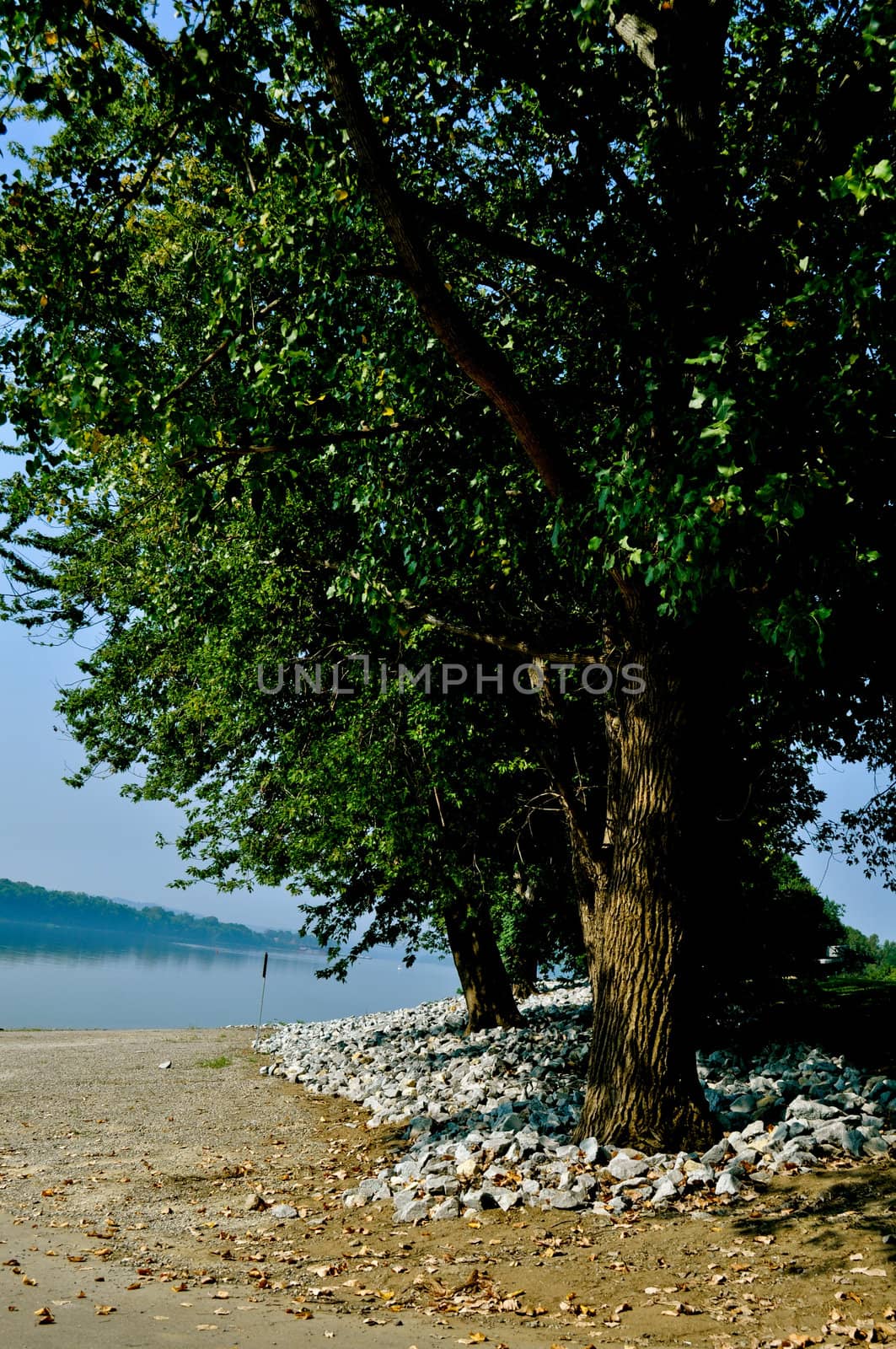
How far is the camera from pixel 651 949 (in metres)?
8.79

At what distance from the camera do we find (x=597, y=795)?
49.1 feet

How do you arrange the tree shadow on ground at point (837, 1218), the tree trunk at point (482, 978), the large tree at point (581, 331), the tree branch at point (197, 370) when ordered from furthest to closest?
the tree trunk at point (482, 978), the tree branch at point (197, 370), the large tree at point (581, 331), the tree shadow on ground at point (837, 1218)

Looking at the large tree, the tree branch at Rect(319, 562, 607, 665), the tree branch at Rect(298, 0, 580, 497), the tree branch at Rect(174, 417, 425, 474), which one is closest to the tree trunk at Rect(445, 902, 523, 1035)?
the large tree

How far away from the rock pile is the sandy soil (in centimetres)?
28

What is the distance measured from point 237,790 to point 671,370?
35.9ft

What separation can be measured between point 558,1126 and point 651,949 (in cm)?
248

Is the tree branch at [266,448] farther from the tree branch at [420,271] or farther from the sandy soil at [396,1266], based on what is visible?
the sandy soil at [396,1266]

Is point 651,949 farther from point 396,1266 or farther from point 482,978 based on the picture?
point 482,978

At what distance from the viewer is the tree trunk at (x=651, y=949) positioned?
340 inches

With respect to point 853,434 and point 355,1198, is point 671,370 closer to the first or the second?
point 853,434

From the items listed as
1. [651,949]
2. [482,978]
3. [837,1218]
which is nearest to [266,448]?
[651,949]

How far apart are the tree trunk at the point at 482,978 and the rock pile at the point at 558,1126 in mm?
1696

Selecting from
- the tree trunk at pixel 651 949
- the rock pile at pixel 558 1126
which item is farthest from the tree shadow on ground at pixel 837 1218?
the tree trunk at pixel 651 949

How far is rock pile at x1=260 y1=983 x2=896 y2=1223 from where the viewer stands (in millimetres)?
8008
